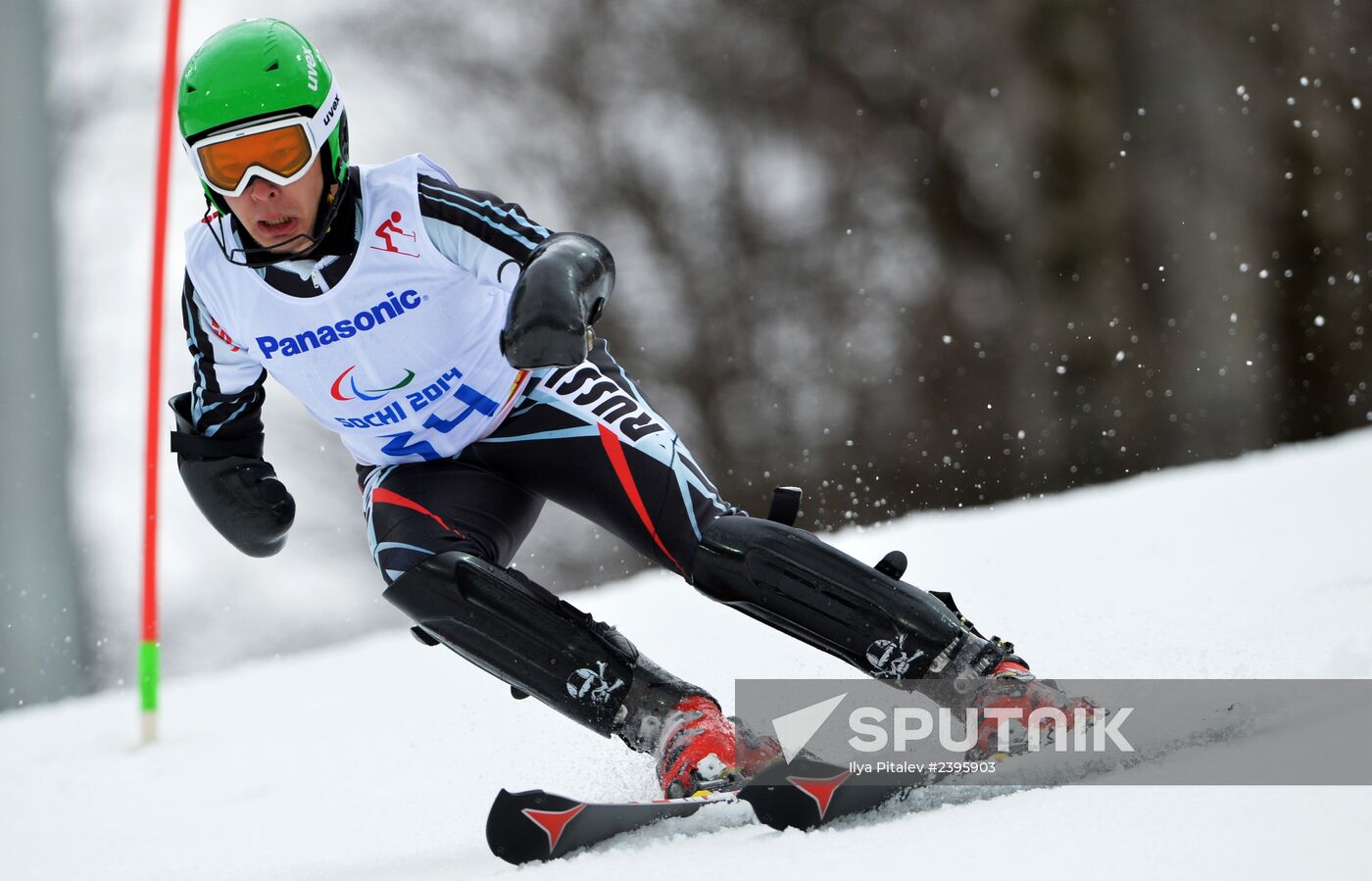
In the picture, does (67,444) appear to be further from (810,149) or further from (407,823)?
(407,823)

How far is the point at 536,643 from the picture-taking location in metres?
2.44

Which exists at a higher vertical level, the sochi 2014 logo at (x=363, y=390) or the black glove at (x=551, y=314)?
the black glove at (x=551, y=314)

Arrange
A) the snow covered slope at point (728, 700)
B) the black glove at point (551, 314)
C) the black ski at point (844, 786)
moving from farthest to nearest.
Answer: the black glove at point (551, 314)
the black ski at point (844, 786)
the snow covered slope at point (728, 700)

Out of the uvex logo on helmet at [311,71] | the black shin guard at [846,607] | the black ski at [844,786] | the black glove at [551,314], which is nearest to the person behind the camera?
the black ski at [844,786]

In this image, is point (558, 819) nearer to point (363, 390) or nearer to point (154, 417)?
point (363, 390)

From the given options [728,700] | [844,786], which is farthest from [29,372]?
[844,786]

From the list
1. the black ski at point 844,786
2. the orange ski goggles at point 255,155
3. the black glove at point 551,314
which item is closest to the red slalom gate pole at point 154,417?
the orange ski goggles at point 255,155

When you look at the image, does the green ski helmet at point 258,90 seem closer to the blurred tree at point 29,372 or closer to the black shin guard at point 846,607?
the black shin guard at point 846,607

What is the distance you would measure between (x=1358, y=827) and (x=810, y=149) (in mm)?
12272

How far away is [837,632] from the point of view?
243 centimetres

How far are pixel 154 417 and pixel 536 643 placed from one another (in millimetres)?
2852

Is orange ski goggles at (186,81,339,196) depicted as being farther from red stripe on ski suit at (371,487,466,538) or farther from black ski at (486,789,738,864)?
black ski at (486,789,738,864)

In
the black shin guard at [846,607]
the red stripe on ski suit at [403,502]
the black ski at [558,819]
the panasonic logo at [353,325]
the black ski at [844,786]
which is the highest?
the panasonic logo at [353,325]

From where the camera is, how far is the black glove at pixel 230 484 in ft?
9.27
